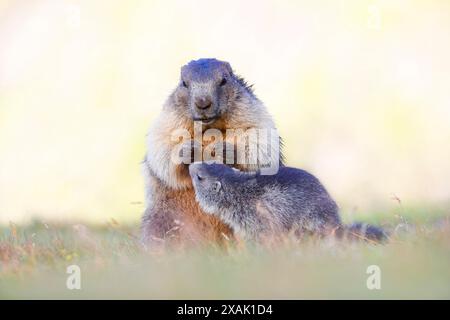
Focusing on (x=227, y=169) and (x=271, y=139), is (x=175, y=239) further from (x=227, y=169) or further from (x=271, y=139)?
(x=271, y=139)

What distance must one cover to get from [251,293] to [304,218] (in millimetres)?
2606

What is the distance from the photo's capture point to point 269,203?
32.6 ft

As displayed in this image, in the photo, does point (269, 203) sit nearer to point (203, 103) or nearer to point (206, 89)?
point (203, 103)

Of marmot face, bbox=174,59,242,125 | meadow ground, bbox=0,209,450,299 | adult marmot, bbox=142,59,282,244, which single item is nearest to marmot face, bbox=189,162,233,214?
adult marmot, bbox=142,59,282,244

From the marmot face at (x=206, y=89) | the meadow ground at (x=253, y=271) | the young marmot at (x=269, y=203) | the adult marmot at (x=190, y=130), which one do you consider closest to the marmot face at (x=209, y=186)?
the young marmot at (x=269, y=203)

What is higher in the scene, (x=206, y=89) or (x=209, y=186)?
(x=206, y=89)

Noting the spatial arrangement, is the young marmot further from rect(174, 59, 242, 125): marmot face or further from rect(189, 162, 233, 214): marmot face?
rect(174, 59, 242, 125): marmot face

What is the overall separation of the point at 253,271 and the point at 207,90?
3.69 metres

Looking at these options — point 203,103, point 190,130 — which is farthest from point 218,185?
point 190,130

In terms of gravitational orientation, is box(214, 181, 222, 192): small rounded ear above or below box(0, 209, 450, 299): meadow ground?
above

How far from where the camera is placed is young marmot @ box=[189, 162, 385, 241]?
9875mm
